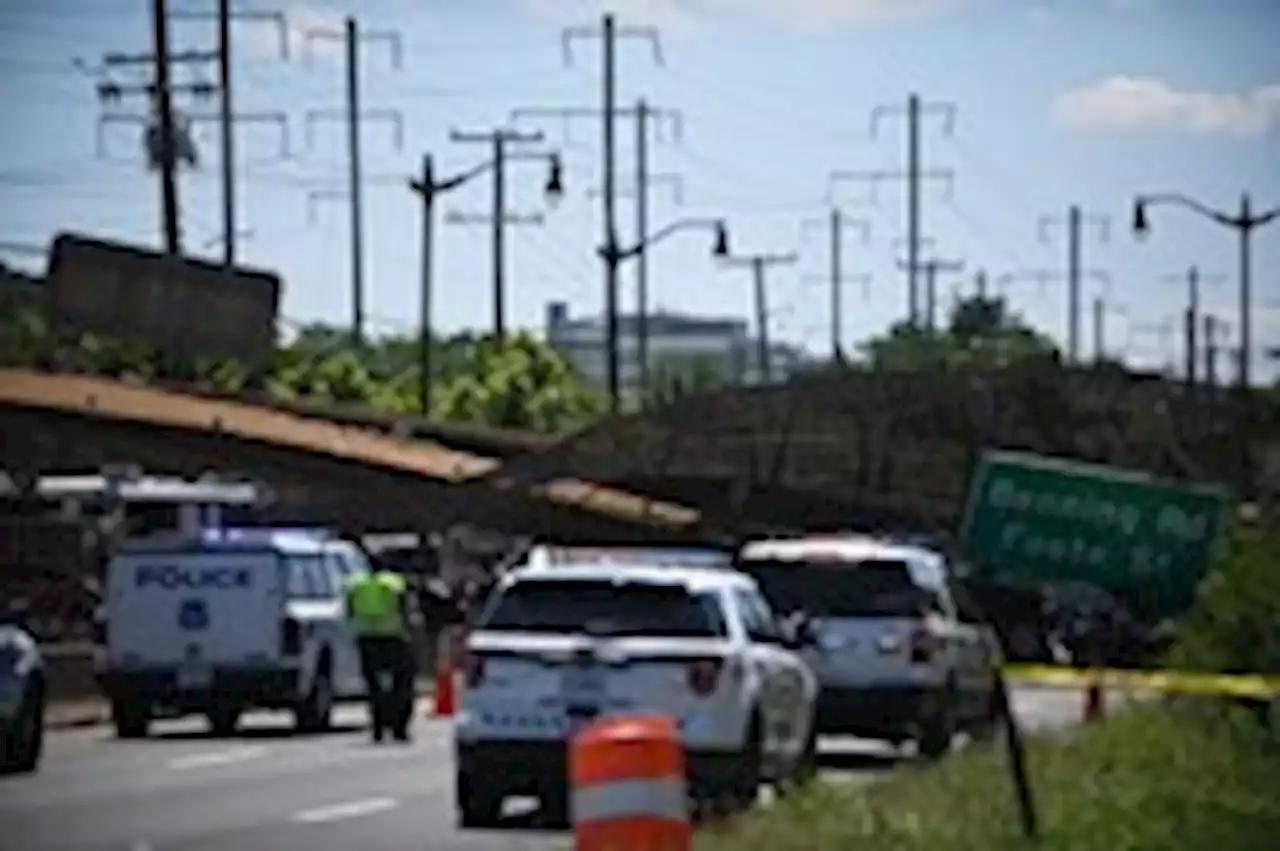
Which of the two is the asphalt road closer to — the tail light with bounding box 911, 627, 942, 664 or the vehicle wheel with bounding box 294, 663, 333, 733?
the vehicle wheel with bounding box 294, 663, 333, 733

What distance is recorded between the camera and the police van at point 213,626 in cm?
3556

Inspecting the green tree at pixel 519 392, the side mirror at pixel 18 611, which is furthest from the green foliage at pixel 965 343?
the side mirror at pixel 18 611

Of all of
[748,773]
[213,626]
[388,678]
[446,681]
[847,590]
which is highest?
[847,590]

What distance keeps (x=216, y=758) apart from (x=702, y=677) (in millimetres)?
9648

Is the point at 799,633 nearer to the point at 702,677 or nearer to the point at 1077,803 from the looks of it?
the point at 702,677

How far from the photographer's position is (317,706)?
36594 mm

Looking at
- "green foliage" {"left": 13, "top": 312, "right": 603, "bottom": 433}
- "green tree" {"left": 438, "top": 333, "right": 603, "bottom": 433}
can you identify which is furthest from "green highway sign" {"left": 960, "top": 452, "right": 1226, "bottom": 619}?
"green tree" {"left": 438, "top": 333, "right": 603, "bottom": 433}

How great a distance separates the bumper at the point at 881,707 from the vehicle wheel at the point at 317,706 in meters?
7.26

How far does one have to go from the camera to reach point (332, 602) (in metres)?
36.8

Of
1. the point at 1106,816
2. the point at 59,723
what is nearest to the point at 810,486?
the point at 59,723

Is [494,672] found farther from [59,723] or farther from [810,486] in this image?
[810,486]

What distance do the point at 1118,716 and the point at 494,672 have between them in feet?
28.2

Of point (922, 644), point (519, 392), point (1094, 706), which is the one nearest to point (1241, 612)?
point (1094, 706)

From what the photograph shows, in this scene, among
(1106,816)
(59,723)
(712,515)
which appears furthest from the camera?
(712,515)
